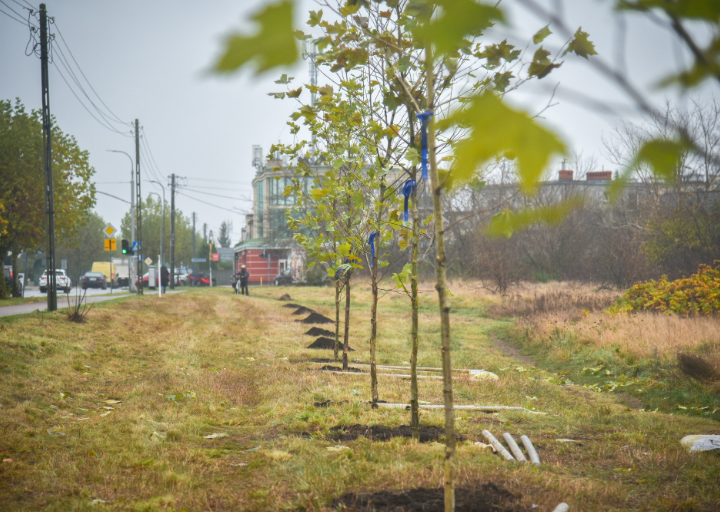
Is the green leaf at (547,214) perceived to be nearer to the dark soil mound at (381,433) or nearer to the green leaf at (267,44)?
the green leaf at (267,44)

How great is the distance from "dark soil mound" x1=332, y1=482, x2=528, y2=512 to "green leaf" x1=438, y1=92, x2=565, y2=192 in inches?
119

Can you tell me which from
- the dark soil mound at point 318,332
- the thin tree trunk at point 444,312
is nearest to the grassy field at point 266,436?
the thin tree trunk at point 444,312

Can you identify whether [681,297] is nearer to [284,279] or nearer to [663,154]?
[663,154]

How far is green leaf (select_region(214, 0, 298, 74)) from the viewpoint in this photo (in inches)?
26.6

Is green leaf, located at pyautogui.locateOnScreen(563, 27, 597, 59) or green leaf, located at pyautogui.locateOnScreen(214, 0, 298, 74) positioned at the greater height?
green leaf, located at pyautogui.locateOnScreen(563, 27, 597, 59)

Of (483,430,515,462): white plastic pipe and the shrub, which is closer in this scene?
(483,430,515,462): white plastic pipe

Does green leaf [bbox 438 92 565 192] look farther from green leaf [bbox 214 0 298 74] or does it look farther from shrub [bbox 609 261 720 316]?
shrub [bbox 609 261 720 316]

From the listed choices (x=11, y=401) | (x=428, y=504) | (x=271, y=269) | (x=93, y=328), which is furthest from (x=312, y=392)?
(x=271, y=269)

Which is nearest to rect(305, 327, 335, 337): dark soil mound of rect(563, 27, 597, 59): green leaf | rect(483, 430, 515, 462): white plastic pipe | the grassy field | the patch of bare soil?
the grassy field

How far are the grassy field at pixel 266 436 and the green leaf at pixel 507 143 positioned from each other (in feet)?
10.5

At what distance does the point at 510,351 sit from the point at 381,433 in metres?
9.74

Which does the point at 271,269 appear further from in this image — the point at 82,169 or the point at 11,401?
the point at 11,401

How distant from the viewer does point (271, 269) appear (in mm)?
64625

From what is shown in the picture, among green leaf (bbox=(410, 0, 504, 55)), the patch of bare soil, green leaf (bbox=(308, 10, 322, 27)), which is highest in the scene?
green leaf (bbox=(308, 10, 322, 27))
